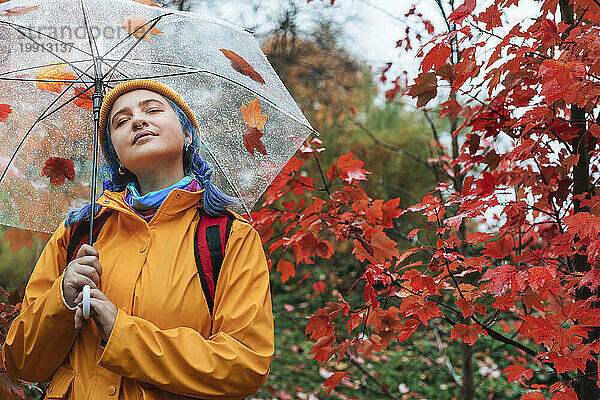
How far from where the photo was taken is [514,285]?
172 cm

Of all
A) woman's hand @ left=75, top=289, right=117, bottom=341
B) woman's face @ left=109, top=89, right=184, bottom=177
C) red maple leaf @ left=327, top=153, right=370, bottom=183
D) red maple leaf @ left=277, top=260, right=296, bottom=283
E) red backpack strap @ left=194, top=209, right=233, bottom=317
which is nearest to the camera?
woman's hand @ left=75, top=289, right=117, bottom=341

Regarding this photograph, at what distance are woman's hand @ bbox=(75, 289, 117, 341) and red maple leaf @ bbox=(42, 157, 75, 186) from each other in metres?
0.66

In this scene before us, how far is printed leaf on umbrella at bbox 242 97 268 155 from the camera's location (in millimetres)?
1930

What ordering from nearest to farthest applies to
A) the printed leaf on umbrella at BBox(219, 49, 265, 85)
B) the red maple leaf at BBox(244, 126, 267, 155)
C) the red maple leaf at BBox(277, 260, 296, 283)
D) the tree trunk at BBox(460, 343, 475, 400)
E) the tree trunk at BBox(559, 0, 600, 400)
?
the printed leaf on umbrella at BBox(219, 49, 265, 85)
the red maple leaf at BBox(244, 126, 267, 155)
the tree trunk at BBox(559, 0, 600, 400)
the red maple leaf at BBox(277, 260, 296, 283)
the tree trunk at BBox(460, 343, 475, 400)

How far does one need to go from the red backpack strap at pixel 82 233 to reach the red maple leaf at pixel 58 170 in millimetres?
285

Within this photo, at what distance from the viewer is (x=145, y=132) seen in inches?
66.2

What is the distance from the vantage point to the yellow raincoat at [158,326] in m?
1.41

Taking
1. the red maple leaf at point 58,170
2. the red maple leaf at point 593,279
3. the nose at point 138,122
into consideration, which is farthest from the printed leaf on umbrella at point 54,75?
the red maple leaf at point 593,279

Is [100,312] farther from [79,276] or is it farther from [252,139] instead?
[252,139]

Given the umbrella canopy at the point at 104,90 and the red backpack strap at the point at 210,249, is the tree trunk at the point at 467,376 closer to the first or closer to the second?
the umbrella canopy at the point at 104,90

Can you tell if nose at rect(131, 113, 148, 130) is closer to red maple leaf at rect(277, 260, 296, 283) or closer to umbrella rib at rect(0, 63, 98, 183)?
umbrella rib at rect(0, 63, 98, 183)

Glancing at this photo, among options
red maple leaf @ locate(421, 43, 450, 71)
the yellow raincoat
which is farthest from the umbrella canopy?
red maple leaf @ locate(421, 43, 450, 71)

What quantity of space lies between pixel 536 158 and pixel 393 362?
13.9 ft

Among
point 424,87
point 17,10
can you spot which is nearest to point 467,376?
point 424,87
